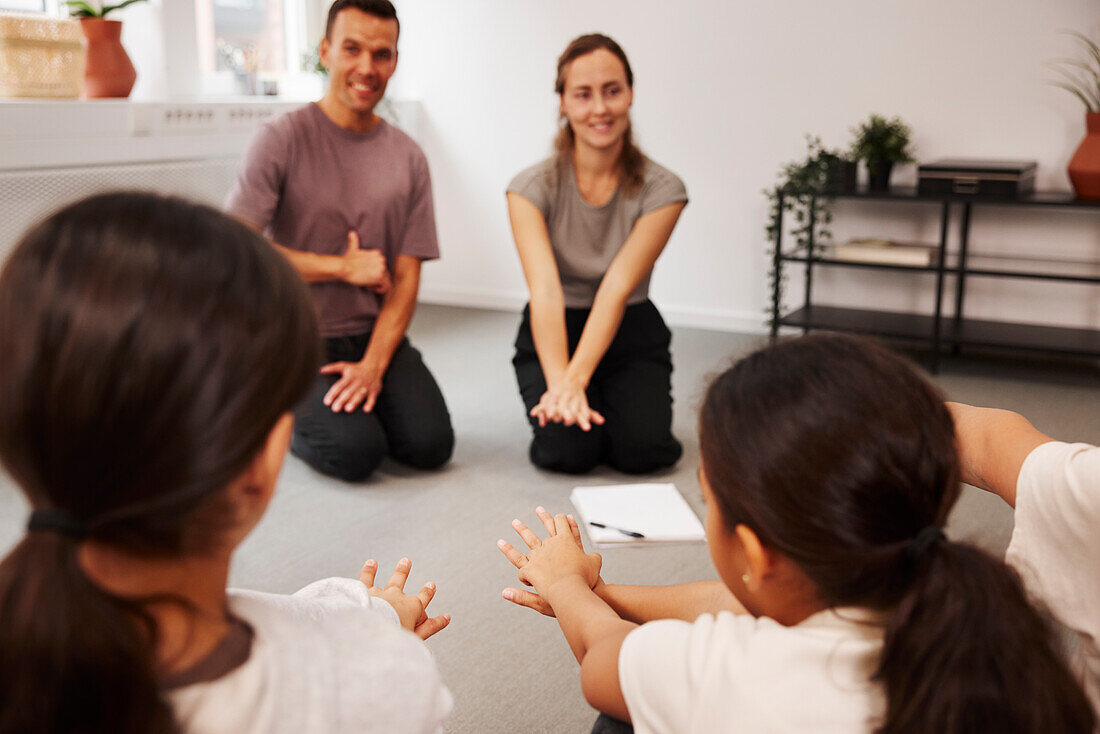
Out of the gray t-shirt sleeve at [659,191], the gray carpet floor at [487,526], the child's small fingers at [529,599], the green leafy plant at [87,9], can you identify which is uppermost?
the green leafy plant at [87,9]

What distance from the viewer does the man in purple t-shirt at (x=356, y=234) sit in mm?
2357

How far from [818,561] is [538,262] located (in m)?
1.73

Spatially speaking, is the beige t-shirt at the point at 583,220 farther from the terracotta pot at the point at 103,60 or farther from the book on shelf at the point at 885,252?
the terracotta pot at the point at 103,60

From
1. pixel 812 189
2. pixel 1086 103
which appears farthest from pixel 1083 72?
pixel 812 189

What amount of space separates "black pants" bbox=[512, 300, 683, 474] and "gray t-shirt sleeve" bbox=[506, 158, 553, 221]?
0.92 feet

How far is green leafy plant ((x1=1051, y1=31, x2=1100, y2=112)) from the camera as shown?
3199mm

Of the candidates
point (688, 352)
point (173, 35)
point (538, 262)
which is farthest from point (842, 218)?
point (173, 35)

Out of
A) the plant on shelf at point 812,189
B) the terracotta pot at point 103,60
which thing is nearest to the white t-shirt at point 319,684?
the terracotta pot at point 103,60

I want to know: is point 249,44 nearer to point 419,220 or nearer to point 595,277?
point 419,220

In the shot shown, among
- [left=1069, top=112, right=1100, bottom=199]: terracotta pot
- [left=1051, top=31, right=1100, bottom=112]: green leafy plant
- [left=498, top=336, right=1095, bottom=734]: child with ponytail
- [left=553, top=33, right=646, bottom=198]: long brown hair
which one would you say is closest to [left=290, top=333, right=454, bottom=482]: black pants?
[left=553, top=33, right=646, bottom=198]: long brown hair

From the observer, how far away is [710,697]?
0.73 metres

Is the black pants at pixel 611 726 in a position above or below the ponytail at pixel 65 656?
below

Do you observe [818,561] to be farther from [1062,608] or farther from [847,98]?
[847,98]

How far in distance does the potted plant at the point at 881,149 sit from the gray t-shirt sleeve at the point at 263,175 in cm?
195
